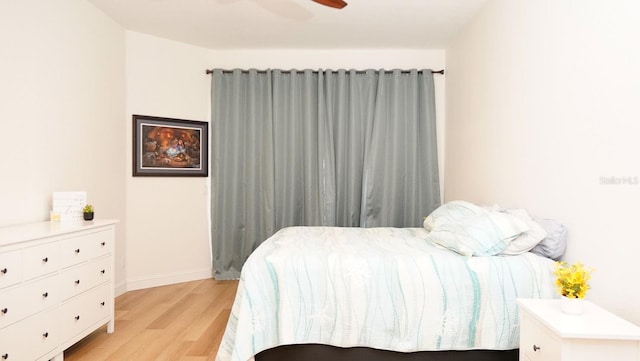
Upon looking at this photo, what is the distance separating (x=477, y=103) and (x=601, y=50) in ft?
4.83

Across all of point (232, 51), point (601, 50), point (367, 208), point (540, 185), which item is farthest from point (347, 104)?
point (601, 50)

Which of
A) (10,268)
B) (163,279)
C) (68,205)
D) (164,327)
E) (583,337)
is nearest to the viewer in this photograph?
(583,337)

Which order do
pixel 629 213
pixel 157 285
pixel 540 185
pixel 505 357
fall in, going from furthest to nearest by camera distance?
1. pixel 157 285
2. pixel 540 185
3. pixel 505 357
4. pixel 629 213

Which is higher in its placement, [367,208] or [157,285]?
[367,208]

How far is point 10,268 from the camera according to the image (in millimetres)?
1798

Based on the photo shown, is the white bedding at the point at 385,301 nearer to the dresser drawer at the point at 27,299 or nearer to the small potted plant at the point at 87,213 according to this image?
the dresser drawer at the point at 27,299

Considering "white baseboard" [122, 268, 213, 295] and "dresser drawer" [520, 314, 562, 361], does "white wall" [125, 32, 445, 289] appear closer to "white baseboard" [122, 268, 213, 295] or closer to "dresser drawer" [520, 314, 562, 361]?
"white baseboard" [122, 268, 213, 295]

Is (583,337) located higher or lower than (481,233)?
lower

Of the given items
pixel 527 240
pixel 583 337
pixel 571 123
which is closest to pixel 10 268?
pixel 583 337

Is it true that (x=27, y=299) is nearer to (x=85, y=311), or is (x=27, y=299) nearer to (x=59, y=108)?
(x=85, y=311)

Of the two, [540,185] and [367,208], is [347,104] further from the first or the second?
[540,185]

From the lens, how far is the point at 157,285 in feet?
12.3

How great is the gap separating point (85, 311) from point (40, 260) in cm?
56

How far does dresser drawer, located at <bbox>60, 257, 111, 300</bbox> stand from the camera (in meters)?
2.17
